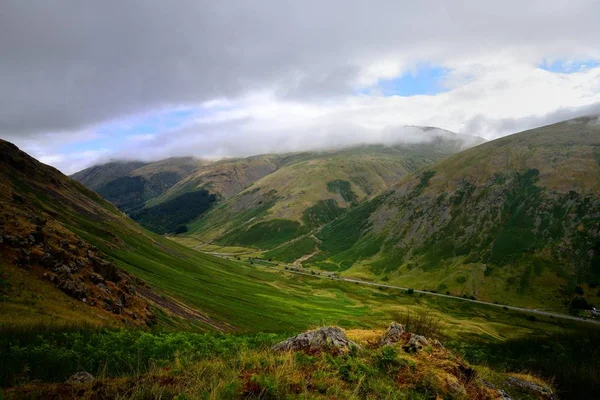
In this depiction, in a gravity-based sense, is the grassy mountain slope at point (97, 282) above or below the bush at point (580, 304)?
above

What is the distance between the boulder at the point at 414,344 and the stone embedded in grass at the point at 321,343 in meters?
2.61

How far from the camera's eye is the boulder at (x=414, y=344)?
17.5 m

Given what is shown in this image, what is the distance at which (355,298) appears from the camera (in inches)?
6137

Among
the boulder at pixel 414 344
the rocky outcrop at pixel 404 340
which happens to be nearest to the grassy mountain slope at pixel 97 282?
the rocky outcrop at pixel 404 340

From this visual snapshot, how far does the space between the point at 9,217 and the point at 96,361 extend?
3328 centimetres

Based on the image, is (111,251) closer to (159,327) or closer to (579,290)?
(159,327)

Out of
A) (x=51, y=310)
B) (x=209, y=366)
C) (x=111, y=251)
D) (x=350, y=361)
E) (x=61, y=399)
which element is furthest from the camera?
(x=111, y=251)

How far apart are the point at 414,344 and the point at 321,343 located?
5089 mm

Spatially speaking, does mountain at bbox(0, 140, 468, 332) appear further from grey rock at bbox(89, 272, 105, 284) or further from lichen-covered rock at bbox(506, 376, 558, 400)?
lichen-covered rock at bbox(506, 376, 558, 400)

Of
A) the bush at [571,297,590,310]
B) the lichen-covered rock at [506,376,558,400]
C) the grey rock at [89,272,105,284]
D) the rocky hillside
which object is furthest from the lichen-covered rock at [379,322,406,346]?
the bush at [571,297,590,310]

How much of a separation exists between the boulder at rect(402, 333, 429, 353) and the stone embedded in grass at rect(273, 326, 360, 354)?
8.58ft

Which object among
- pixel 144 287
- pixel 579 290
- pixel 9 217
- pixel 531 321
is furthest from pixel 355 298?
pixel 9 217

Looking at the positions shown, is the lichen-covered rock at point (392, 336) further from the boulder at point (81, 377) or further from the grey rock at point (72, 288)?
the grey rock at point (72, 288)

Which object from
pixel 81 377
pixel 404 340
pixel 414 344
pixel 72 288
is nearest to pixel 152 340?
pixel 81 377
